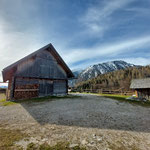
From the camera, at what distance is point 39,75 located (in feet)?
45.9

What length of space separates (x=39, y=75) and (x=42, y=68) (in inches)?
49.4

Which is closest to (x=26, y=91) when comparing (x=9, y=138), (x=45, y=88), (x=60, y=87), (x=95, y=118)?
(x=45, y=88)

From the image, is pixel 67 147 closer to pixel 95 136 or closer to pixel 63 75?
pixel 95 136

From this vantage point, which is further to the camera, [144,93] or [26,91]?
[144,93]

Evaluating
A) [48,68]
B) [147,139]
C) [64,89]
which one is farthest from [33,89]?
[147,139]

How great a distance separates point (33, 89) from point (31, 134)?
428 inches

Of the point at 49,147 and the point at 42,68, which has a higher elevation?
the point at 42,68

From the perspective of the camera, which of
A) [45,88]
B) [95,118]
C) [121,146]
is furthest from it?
[45,88]

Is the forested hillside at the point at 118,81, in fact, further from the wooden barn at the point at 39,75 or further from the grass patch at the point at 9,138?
the grass patch at the point at 9,138

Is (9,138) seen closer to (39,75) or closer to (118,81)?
(39,75)

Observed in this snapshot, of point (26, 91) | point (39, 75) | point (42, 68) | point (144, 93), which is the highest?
point (42, 68)

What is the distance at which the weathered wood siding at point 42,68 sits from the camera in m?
12.9

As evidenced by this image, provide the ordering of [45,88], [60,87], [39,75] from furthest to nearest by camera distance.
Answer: [60,87] → [45,88] → [39,75]

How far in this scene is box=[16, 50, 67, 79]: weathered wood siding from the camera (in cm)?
1288
